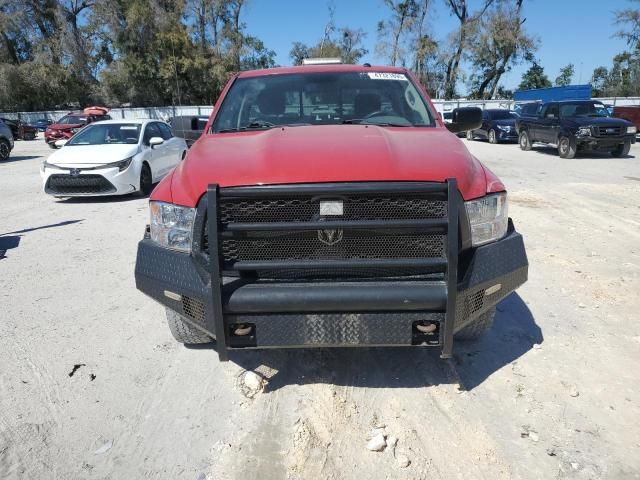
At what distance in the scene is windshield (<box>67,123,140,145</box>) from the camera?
1020 centimetres

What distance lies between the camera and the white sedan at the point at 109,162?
29.9 feet

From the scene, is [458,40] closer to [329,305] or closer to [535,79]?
[535,79]

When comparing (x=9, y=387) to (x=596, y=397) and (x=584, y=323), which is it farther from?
(x=584, y=323)

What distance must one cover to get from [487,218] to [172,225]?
5.68 feet

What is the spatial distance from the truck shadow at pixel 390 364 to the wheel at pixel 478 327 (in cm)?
15

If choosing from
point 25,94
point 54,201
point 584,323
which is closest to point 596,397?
point 584,323

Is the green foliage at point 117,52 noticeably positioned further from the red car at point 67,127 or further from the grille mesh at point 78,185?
the grille mesh at point 78,185

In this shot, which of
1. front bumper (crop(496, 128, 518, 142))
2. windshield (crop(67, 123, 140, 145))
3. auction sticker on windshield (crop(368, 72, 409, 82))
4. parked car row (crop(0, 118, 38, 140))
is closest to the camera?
auction sticker on windshield (crop(368, 72, 409, 82))

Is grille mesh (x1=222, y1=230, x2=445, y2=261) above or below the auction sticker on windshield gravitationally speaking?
below

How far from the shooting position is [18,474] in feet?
7.86

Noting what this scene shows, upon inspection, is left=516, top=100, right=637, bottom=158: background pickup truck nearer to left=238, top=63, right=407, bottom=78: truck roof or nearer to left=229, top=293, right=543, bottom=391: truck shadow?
left=238, top=63, right=407, bottom=78: truck roof

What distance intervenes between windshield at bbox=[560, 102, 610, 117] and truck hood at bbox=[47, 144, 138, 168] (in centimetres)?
1316

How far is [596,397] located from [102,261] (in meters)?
4.98

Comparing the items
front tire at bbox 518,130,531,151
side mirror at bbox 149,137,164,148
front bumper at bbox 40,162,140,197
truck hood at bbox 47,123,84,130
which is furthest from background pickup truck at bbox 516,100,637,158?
truck hood at bbox 47,123,84,130
